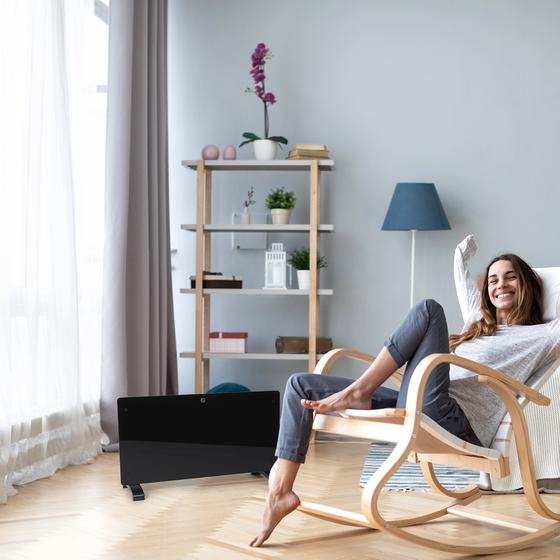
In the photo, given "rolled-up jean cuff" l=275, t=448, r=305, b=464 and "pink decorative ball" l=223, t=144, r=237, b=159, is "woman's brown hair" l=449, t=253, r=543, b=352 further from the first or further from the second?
"pink decorative ball" l=223, t=144, r=237, b=159

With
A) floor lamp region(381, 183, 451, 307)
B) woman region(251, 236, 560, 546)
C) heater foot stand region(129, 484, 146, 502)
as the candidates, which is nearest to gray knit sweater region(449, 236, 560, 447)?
woman region(251, 236, 560, 546)

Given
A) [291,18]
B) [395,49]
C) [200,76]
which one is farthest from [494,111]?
[200,76]

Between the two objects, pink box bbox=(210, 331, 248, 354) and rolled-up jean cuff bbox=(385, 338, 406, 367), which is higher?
rolled-up jean cuff bbox=(385, 338, 406, 367)

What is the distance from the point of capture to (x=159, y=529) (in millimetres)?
2699

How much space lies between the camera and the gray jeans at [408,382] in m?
2.54

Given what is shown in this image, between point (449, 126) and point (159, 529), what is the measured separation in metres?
2.93

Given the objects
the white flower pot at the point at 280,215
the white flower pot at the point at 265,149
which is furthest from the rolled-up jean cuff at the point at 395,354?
the white flower pot at the point at 265,149

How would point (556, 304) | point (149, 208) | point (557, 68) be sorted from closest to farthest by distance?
point (556, 304)
point (149, 208)
point (557, 68)

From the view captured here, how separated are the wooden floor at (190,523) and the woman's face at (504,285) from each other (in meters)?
0.71

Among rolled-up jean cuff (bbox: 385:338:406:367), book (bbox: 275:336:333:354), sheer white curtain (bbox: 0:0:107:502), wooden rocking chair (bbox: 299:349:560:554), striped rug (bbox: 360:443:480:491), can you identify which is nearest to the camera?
wooden rocking chair (bbox: 299:349:560:554)

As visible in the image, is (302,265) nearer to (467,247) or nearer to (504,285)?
(467,247)

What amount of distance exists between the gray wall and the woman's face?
5.66 feet

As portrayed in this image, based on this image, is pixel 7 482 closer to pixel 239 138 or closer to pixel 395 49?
pixel 239 138

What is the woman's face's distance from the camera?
302cm
